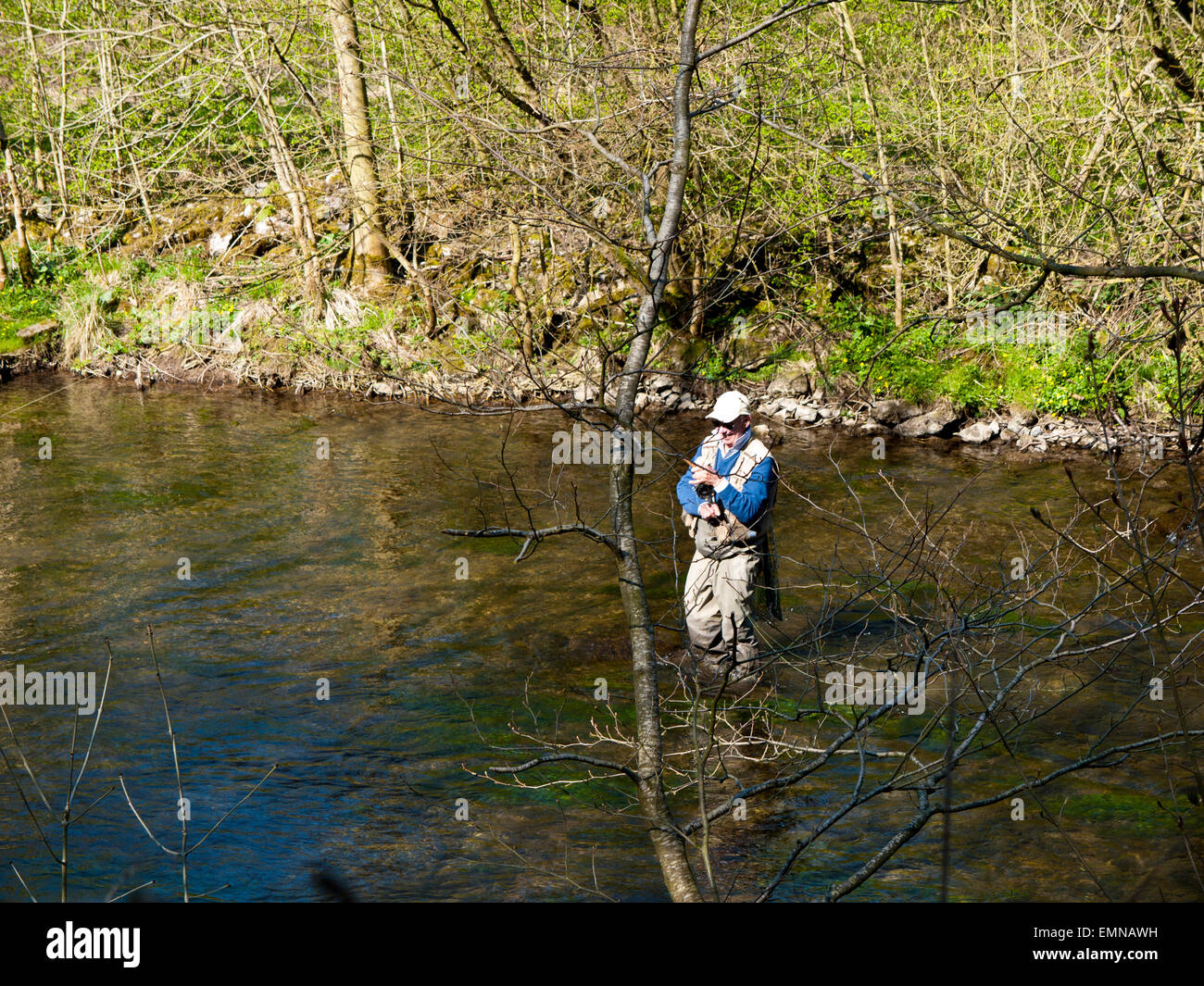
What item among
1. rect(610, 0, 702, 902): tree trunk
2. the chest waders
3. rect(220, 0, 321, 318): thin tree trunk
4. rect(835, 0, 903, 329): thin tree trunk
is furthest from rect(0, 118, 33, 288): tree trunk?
rect(610, 0, 702, 902): tree trunk

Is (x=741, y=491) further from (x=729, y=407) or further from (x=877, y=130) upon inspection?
(x=877, y=130)

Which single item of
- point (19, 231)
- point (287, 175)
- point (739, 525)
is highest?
point (287, 175)

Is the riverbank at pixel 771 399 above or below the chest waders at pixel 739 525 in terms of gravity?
above

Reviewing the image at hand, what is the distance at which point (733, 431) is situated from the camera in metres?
7.64

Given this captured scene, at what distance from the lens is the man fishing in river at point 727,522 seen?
24.6 feet

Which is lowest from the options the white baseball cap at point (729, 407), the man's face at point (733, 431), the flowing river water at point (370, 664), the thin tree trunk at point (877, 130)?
the flowing river water at point (370, 664)

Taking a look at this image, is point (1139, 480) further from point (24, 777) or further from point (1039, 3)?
point (24, 777)

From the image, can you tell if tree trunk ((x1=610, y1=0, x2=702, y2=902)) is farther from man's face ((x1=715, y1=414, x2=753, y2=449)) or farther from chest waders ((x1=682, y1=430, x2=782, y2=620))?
man's face ((x1=715, y1=414, x2=753, y2=449))

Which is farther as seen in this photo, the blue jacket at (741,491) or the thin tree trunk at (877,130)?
the thin tree trunk at (877,130)

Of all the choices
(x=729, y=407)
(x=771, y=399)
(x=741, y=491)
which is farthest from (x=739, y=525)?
(x=771, y=399)

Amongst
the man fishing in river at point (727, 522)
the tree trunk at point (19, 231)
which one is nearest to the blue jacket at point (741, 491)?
the man fishing in river at point (727, 522)

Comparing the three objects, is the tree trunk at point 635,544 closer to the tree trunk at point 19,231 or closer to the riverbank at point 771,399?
the riverbank at point 771,399

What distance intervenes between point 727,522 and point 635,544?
392 centimetres

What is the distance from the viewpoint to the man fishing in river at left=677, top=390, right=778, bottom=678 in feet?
24.6
